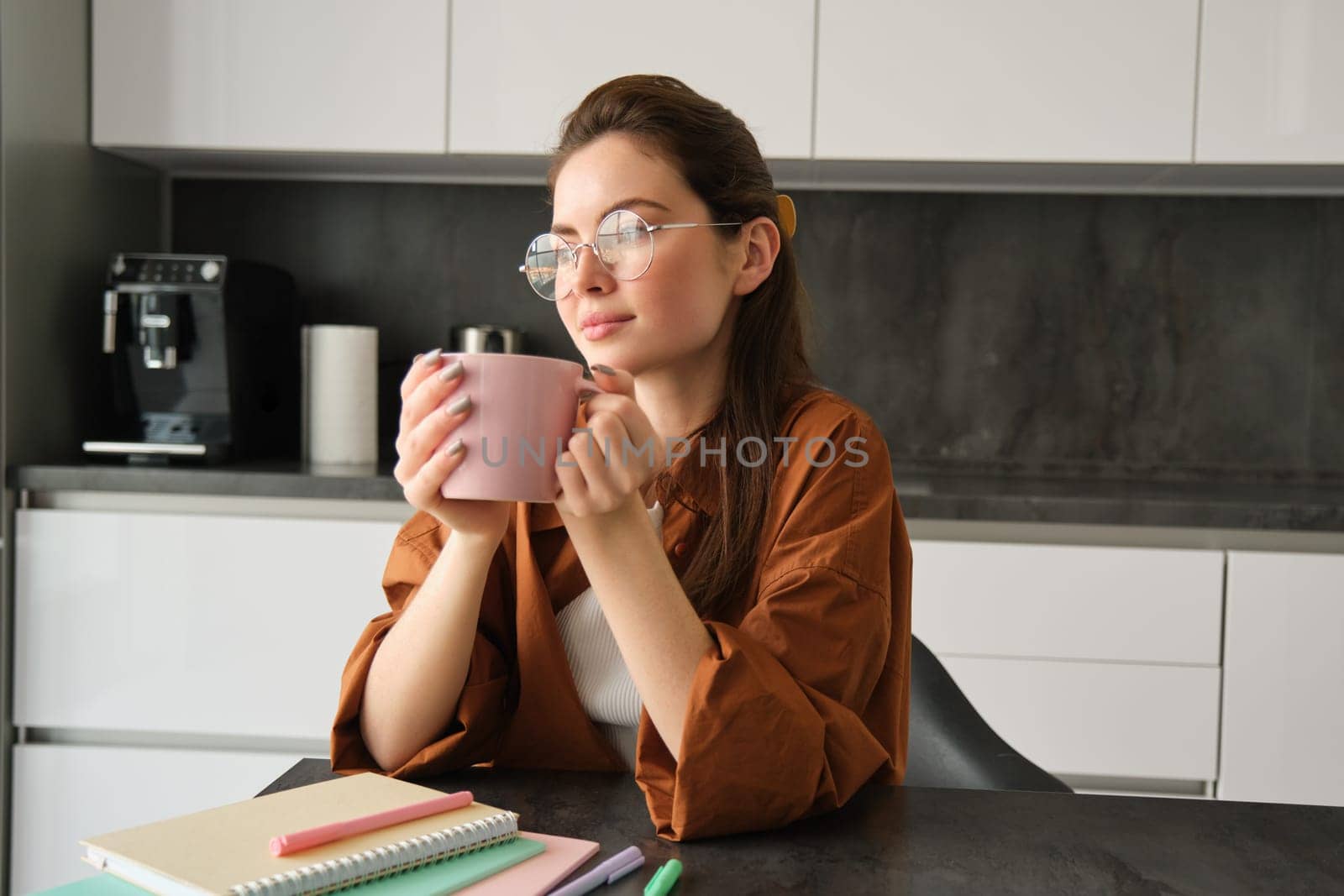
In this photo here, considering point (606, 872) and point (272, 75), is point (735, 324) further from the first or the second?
point (272, 75)

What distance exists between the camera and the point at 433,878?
1.77 feet

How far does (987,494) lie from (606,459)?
1.40m

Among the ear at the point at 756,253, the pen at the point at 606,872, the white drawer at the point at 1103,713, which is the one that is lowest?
the white drawer at the point at 1103,713

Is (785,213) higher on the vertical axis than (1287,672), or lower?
higher

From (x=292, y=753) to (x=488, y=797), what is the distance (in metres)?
1.50

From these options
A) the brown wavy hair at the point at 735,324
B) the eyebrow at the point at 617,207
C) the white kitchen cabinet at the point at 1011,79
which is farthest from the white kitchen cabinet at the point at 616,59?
the eyebrow at the point at 617,207

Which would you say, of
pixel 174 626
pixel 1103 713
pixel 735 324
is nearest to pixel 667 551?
pixel 735 324

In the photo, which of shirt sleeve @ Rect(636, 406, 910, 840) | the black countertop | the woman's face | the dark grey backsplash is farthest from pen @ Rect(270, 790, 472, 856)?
the dark grey backsplash

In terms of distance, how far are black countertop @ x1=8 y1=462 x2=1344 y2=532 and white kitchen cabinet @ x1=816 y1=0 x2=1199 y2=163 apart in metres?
0.64

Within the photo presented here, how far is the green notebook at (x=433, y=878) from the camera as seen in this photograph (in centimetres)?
51

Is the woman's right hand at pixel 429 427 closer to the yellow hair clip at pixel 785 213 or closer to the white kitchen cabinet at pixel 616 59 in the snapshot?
the yellow hair clip at pixel 785 213

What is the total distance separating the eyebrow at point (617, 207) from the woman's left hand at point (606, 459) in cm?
24

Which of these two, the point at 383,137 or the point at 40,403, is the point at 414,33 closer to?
the point at 383,137

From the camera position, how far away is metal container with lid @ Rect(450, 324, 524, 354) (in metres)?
2.33
